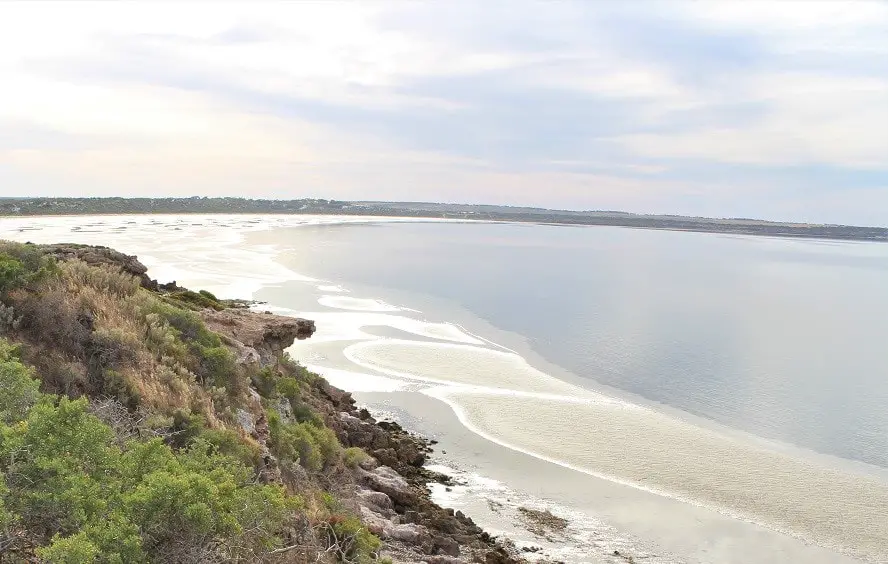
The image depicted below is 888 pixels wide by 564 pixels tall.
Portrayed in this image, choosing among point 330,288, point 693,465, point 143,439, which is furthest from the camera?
point 330,288

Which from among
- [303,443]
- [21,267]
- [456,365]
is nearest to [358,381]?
[456,365]

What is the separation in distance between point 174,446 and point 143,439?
660 millimetres

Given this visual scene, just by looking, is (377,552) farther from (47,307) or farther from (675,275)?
(675,275)

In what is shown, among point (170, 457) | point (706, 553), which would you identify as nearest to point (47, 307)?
point (170, 457)

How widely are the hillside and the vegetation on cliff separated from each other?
26 millimetres

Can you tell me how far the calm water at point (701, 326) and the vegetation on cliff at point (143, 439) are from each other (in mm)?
19295

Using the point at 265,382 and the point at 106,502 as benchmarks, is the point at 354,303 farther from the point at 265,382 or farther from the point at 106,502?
the point at 106,502

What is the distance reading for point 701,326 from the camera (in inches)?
1895

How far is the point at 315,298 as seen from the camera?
49.6 m

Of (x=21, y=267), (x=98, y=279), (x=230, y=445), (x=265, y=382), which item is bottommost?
(x=265, y=382)

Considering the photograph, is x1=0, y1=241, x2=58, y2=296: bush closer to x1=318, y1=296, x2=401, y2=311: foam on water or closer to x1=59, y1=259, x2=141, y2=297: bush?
x1=59, y1=259, x2=141, y2=297: bush

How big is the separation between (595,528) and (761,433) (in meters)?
11.6

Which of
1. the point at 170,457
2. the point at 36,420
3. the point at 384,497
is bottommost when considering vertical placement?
the point at 384,497

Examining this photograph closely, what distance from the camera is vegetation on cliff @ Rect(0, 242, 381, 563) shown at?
7.13 m
